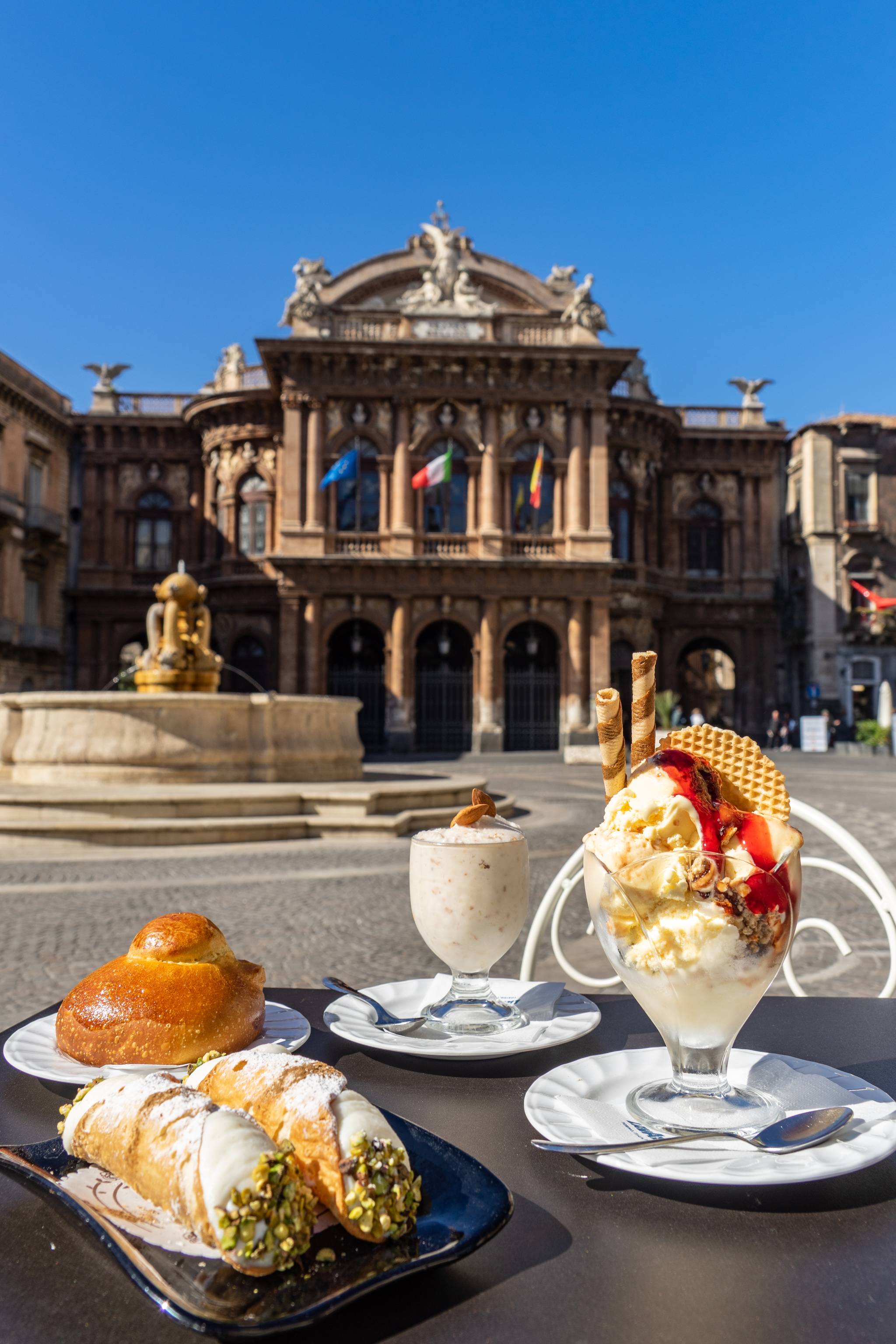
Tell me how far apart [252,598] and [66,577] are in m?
7.36

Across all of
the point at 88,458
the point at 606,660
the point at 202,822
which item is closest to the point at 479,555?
the point at 606,660

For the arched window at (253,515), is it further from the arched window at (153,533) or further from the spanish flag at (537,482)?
the spanish flag at (537,482)

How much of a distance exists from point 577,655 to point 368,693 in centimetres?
583

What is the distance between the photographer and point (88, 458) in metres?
31.8

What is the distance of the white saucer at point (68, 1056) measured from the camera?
4.28 ft

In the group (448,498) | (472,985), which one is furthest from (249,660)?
(472,985)

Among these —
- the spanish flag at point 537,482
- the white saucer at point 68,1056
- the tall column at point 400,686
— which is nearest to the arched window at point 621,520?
the spanish flag at point 537,482

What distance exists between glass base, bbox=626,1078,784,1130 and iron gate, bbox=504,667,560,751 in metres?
25.7

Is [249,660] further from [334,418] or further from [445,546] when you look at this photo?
[334,418]

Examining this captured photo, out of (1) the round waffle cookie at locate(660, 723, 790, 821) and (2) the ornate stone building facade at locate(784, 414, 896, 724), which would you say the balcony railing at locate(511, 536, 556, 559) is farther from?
(1) the round waffle cookie at locate(660, 723, 790, 821)

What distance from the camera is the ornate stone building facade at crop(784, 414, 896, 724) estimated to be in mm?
32094

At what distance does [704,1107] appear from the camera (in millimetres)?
1208

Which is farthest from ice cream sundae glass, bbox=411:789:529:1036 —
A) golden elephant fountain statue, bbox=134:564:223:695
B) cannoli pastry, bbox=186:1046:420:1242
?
golden elephant fountain statue, bbox=134:564:223:695

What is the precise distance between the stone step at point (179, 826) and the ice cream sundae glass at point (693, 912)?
8599 mm
